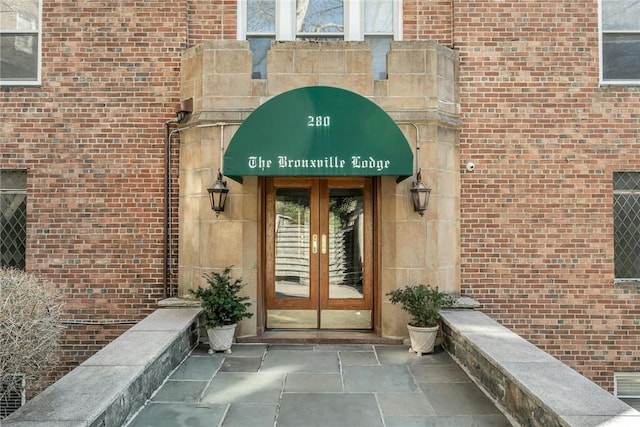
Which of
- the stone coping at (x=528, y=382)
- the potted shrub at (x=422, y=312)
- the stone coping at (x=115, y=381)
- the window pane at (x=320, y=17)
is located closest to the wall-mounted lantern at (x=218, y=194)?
the stone coping at (x=115, y=381)

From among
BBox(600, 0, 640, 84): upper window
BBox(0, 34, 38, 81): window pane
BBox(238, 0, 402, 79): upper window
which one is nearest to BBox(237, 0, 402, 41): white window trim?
BBox(238, 0, 402, 79): upper window

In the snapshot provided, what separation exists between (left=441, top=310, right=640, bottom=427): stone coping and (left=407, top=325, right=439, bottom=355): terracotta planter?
24 cm

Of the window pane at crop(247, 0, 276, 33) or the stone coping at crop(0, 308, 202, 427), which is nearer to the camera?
the stone coping at crop(0, 308, 202, 427)

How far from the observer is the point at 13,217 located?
7539 millimetres

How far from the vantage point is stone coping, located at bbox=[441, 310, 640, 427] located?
3.27 metres

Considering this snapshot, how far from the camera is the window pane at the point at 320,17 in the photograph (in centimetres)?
762

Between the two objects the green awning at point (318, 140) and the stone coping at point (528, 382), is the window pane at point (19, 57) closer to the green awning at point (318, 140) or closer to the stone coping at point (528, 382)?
the green awning at point (318, 140)

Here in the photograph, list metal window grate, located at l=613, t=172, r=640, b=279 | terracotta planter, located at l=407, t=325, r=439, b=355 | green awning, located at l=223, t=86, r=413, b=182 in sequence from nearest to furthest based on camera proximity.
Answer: green awning, located at l=223, t=86, r=413, b=182
terracotta planter, located at l=407, t=325, r=439, b=355
metal window grate, located at l=613, t=172, r=640, b=279

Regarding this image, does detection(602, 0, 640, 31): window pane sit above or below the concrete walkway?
above

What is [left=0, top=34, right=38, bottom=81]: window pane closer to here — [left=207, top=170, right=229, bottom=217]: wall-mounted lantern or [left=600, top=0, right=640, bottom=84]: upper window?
[left=207, top=170, right=229, bottom=217]: wall-mounted lantern

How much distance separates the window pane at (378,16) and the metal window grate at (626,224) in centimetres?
461

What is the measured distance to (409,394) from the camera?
483cm

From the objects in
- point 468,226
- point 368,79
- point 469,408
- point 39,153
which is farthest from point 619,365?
point 39,153

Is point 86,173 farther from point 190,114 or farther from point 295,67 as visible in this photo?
point 295,67
